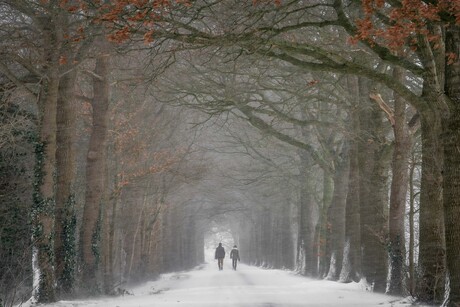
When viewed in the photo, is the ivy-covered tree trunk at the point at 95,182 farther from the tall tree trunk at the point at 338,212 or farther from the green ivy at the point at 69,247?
the tall tree trunk at the point at 338,212

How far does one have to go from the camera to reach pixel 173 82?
60.6 feet

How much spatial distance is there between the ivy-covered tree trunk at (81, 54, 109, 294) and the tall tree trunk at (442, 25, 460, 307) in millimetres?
10203

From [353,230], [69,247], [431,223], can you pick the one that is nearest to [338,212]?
[353,230]

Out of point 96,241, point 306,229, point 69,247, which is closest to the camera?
point 69,247

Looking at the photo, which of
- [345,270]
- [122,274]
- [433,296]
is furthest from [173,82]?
[122,274]

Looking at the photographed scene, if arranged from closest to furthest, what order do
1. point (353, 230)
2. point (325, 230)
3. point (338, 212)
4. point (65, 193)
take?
point (65, 193), point (353, 230), point (338, 212), point (325, 230)

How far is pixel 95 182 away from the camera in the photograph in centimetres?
1742

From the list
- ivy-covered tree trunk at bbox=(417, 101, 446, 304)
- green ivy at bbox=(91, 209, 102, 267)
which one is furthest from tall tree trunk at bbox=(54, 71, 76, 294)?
ivy-covered tree trunk at bbox=(417, 101, 446, 304)

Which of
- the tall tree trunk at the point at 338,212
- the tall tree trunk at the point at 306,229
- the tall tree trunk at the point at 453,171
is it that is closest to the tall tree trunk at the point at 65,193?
the tall tree trunk at the point at 453,171

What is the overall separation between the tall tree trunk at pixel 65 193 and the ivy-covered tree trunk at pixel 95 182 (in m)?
1.86

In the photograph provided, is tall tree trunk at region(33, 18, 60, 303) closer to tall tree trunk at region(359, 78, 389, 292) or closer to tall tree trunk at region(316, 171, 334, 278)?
tall tree trunk at region(359, 78, 389, 292)

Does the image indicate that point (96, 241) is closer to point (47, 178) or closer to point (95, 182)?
point (95, 182)

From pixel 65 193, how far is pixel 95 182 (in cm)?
244

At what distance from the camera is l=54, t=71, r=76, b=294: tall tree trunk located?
14594 millimetres
